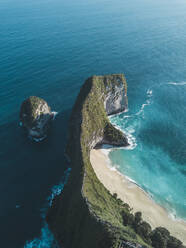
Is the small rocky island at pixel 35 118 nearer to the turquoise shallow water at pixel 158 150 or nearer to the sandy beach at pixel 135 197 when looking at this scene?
the sandy beach at pixel 135 197

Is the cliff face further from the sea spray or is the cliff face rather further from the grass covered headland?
the sea spray

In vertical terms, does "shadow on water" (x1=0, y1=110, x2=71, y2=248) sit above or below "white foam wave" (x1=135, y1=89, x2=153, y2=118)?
below

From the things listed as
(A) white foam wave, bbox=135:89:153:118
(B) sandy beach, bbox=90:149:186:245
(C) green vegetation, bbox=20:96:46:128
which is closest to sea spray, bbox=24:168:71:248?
(B) sandy beach, bbox=90:149:186:245

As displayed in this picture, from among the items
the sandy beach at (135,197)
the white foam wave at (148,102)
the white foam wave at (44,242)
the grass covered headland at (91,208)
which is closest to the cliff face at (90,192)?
the grass covered headland at (91,208)

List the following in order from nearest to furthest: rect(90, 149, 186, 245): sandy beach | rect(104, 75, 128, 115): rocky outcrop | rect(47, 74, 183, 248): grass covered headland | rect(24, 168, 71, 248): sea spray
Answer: rect(47, 74, 183, 248): grass covered headland < rect(24, 168, 71, 248): sea spray < rect(90, 149, 186, 245): sandy beach < rect(104, 75, 128, 115): rocky outcrop

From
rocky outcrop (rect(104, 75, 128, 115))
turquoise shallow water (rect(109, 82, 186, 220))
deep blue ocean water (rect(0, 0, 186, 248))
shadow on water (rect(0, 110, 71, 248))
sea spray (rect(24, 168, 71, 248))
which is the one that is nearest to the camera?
sea spray (rect(24, 168, 71, 248))

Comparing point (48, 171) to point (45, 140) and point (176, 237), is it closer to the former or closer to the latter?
point (45, 140)

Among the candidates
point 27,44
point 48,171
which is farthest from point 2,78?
point 48,171

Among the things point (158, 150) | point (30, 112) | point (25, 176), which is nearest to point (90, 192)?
point (25, 176)
